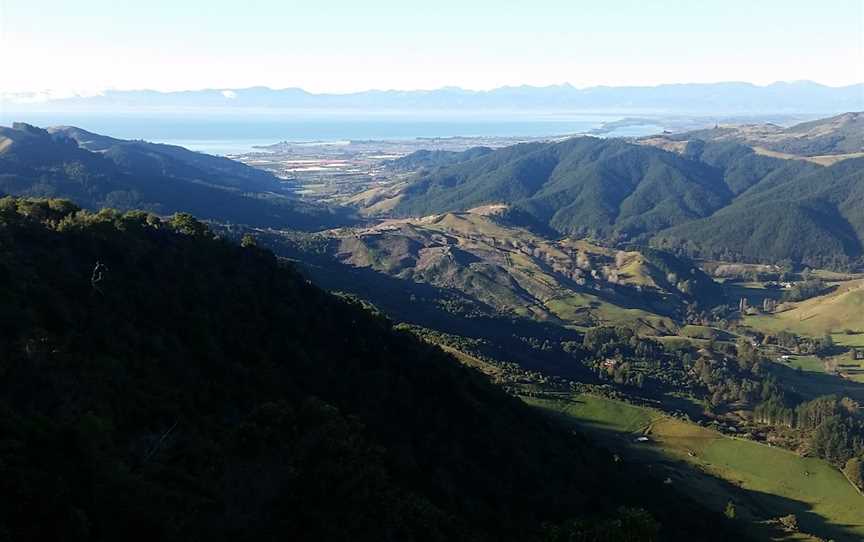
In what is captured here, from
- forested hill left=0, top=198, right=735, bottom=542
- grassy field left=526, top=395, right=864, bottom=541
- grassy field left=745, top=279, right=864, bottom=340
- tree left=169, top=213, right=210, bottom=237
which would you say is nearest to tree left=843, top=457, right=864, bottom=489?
grassy field left=526, top=395, right=864, bottom=541

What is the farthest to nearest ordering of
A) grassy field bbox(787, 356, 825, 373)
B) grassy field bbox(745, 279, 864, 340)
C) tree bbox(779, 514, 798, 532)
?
grassy field bbox(745, 279, 864, 340) → grassy field bbox(787, 356, 825, 373) → tree bbox(779, 514, 798, 532)

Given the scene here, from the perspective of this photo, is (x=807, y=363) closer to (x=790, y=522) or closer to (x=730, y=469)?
(x=730, y=469)

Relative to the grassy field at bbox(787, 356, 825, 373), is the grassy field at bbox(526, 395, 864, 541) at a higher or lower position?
higher

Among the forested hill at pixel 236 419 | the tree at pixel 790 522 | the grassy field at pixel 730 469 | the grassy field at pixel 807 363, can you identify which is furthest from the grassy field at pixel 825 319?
the forested hill at pixel 236 419

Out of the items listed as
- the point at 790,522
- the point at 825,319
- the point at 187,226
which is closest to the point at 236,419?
the point at 187,226

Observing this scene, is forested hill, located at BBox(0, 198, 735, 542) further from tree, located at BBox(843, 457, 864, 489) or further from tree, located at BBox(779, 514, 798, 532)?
tree, located at BBox(843, 457, 864, 489)

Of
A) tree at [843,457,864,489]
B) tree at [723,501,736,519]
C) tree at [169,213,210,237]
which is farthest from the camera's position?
tree at [843,457,864,489]

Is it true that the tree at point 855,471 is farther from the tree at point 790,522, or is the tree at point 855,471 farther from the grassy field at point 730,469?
the tree at point 790,522
